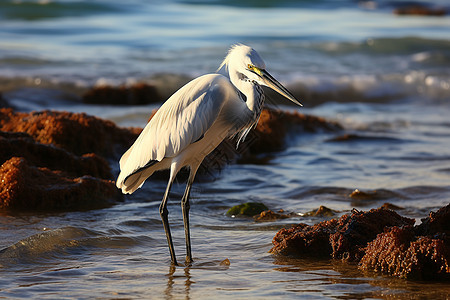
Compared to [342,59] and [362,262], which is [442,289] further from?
[342,59]

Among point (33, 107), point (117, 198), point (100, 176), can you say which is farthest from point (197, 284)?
point (33, 107)

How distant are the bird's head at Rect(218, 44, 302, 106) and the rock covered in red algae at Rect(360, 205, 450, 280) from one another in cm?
103

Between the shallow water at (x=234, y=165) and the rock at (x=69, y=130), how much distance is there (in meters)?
0.32

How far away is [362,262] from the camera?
13.3 feet

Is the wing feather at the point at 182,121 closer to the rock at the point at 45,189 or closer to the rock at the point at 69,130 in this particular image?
the rock at the point at 45,189

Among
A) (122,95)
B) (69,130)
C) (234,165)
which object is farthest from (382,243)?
(122,95)

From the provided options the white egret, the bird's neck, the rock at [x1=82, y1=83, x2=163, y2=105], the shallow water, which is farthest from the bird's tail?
the rock at [x1=82, y1=83, x2=163, y2=105]

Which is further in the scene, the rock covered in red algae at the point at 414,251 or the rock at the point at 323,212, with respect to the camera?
the rock at the point at 323,212

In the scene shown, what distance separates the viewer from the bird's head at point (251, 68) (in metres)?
3.96

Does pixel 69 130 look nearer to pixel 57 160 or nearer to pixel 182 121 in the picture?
pixel 57 160

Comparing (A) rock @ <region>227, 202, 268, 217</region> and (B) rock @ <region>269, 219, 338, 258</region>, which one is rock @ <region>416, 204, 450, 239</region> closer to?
(B) rock @ <region>269, 219, 338, 258</region>

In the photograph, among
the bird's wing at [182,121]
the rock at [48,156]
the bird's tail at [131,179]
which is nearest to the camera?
the bird's wing at [182,121]

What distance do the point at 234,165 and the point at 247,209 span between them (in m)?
1.99

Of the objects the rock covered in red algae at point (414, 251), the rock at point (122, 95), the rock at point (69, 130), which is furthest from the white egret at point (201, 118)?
the rock at point (122, 95)
